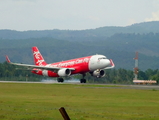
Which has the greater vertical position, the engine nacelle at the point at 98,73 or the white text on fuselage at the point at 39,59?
the white text on fuselage at the point at 39,59

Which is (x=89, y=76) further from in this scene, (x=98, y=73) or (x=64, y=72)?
(x=64, y=72)

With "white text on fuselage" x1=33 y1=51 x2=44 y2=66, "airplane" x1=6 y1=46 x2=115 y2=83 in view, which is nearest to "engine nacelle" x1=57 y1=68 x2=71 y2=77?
"airplane" x1=6 y1=46 x2=115 y2=83

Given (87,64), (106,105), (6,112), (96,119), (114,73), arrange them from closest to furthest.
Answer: (96,119), (6,112), (106,105), (87,64), (114,73)

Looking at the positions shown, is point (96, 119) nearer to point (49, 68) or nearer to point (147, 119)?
point (147, 119)

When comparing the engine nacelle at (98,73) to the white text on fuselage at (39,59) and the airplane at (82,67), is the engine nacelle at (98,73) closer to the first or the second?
the airplane at (82,67)

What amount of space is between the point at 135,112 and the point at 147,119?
11.4 feet

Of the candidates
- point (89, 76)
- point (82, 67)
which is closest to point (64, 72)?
point (82, 67)

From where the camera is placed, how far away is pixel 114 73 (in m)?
134

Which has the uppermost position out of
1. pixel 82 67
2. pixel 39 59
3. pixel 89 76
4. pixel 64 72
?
pixel 39 59

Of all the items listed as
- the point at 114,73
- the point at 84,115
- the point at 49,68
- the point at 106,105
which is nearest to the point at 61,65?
the point at 49,68

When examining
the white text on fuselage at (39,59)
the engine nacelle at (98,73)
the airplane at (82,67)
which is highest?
the white text on fuselage at (39,59)

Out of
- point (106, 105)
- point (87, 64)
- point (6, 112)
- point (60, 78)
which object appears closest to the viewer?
point (6, 112)

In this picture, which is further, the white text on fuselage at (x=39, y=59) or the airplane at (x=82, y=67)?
the white text on fuselage at (x=39, y=59)

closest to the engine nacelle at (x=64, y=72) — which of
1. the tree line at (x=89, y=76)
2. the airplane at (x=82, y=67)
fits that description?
the airplane at (x=82, y=67)
